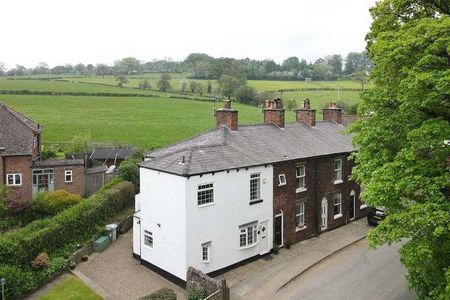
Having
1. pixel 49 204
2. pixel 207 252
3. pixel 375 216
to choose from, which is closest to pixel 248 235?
pixel 207 252

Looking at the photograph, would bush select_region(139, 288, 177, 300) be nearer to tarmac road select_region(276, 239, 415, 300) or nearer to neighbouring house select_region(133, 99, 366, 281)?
neighbouring house select_region(133, 99, 366, 281)

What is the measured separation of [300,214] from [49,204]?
19852 millimetres

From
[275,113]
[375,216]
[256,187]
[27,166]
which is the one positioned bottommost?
[375,216]

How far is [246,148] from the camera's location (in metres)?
24.1

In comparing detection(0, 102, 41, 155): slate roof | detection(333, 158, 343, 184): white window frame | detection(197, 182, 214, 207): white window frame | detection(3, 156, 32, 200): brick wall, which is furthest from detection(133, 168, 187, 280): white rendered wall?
detection(0, 102, 41, 155): slate roof

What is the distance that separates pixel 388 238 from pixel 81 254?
59.8 feet

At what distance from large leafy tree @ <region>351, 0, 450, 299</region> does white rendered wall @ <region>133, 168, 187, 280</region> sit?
9.27 metres

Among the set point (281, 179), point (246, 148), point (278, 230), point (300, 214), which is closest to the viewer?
point (246, 148)

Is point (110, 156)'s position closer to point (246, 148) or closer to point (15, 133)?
point (15, 133)

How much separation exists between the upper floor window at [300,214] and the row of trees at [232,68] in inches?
3049

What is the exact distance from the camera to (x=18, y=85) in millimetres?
93188

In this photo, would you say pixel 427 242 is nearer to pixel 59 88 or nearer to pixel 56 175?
pixel 56 175

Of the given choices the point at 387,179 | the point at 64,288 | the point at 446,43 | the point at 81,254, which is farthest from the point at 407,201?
the point at 81,254

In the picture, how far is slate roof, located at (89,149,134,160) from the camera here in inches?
1881
